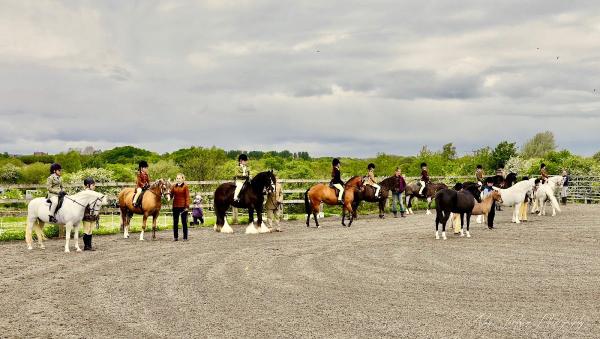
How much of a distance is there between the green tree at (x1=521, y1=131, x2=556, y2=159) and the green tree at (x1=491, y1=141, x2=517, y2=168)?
31.4 meters

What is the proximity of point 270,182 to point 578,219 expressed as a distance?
13943 millimetres

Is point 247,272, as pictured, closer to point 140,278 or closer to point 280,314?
point 140,278

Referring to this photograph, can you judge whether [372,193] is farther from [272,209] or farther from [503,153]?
[503,153]

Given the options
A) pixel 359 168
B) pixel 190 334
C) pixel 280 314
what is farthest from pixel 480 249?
pixel 359 168

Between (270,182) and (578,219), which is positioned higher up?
(270,182)

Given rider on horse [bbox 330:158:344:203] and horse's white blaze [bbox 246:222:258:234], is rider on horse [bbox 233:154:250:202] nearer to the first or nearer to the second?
horse's white blaze [bbox 246:222:258:234]

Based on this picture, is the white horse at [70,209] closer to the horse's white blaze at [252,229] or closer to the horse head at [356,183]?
the horse's white blaze at [252,229]

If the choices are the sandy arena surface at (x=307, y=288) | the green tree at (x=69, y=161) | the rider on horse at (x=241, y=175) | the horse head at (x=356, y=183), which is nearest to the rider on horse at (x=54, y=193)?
the sandy arena surface at (x=307, y=288)

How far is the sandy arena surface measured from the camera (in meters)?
8.38

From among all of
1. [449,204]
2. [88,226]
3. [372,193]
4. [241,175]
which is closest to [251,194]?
[241,175]

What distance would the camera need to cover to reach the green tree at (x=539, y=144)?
81.7 meters

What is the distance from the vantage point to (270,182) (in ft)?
69.2

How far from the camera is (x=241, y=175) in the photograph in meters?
21.5

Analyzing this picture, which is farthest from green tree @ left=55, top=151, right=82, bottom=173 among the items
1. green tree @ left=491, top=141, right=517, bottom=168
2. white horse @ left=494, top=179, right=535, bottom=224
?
white horse @ left=494, top=179, right=535, bottom=224
